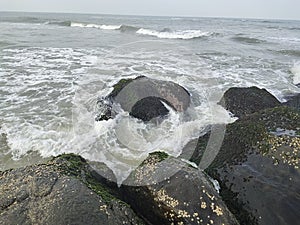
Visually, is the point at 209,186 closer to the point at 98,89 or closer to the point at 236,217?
the point at 236,217

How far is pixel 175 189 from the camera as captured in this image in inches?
125

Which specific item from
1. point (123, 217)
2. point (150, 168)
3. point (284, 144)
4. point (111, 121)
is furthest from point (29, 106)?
point (284, 144)

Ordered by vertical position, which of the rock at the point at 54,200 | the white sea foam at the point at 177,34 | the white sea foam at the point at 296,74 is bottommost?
Result: the white sea foam at the point at 177,34

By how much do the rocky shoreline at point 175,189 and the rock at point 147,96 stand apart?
8.61 feet

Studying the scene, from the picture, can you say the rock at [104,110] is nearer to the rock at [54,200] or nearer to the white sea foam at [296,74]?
the rock at [54,200]

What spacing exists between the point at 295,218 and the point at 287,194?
289 mm

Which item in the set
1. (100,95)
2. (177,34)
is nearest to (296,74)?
(100,95)

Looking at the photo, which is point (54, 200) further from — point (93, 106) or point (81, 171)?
point (93, 106)

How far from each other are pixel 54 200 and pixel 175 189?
4.11 ft

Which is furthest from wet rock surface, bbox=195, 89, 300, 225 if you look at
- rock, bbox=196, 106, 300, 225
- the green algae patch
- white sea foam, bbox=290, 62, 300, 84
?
white sea foam, bbox=290, 62, 300, 84

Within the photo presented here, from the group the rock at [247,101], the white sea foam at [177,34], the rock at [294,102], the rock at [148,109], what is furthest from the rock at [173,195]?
the white sea foam at [177,34]

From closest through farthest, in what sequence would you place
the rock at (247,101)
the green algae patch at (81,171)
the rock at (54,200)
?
the rock at (54,200) < the green algae patch at (81,171) < the rock at (247,101)

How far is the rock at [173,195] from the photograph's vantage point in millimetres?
2979

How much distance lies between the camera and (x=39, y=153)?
5516 mm
